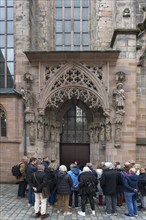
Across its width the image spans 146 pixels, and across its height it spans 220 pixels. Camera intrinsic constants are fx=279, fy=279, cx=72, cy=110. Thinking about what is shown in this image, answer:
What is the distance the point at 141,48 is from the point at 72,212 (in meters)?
8.03

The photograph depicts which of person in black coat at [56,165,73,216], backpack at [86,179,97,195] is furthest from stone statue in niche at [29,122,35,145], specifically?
backpack at [86,179,97,195]

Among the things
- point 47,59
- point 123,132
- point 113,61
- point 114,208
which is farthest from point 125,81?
point 114,208

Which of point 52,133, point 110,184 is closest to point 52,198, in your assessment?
point 110,184

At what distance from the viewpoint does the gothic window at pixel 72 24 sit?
14.5 metres

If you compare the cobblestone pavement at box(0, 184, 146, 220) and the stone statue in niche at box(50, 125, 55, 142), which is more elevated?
the stone statue in niche at box(50, 125, 55, 142)

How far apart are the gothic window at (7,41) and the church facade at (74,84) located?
0.15 feet

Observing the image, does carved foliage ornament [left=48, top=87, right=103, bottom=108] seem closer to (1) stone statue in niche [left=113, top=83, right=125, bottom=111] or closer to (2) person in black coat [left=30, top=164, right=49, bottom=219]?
(1) stone statue in niche [left=113, top=83, right=125, bottom=111]

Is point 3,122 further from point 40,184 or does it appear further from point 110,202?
point 110,202

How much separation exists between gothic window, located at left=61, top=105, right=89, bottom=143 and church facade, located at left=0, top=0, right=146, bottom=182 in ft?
0.16

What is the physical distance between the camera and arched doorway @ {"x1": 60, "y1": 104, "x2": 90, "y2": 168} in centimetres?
1326

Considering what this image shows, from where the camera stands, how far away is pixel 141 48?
1266cm

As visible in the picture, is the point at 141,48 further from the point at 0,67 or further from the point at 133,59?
the point at 0,67

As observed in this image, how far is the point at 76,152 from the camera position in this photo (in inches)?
522

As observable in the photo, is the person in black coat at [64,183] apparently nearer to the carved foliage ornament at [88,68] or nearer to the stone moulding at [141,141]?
the carved foliage ornament at [88,68]
